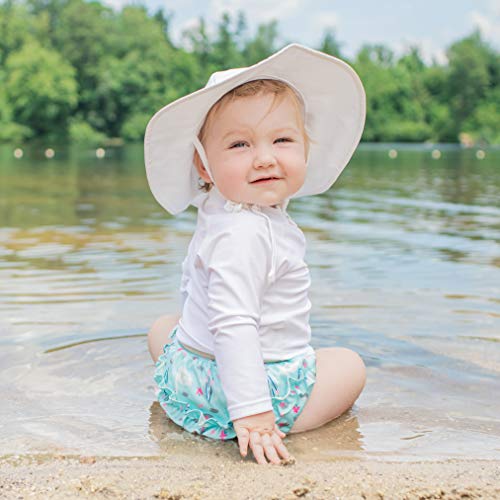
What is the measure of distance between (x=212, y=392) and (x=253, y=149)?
2.53 feet

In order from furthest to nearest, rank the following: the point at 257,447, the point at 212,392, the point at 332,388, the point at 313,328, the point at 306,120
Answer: the point at 313,328
the point at 306,120
the point at 332,388
the point at 212,392
the point at 257,447

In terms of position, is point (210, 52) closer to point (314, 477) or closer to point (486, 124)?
point (486, 124)

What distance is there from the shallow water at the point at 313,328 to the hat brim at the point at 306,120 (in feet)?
2.61

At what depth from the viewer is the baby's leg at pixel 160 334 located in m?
3.03

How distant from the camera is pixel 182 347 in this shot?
2.71m

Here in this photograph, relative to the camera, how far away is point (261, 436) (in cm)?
235

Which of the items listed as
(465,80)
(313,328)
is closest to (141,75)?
(465,80)

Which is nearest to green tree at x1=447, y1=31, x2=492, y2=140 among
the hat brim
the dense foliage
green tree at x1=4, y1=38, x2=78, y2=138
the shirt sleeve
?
the dense foliage

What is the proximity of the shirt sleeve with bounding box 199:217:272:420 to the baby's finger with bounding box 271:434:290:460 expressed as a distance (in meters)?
0.09

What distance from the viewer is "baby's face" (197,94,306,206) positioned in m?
2.54

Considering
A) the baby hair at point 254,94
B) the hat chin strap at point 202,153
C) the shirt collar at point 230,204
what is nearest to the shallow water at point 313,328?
the shirt collar at point 230,204

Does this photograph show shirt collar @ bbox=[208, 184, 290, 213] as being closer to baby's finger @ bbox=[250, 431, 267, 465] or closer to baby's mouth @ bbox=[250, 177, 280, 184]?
baby's mouth @ bbox=[250, 177, 280, 184]

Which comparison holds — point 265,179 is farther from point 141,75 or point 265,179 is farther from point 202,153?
point 141,75

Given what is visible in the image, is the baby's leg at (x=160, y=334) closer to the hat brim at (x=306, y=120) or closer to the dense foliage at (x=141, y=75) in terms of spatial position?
the hat brim at (x=306, y=120)
